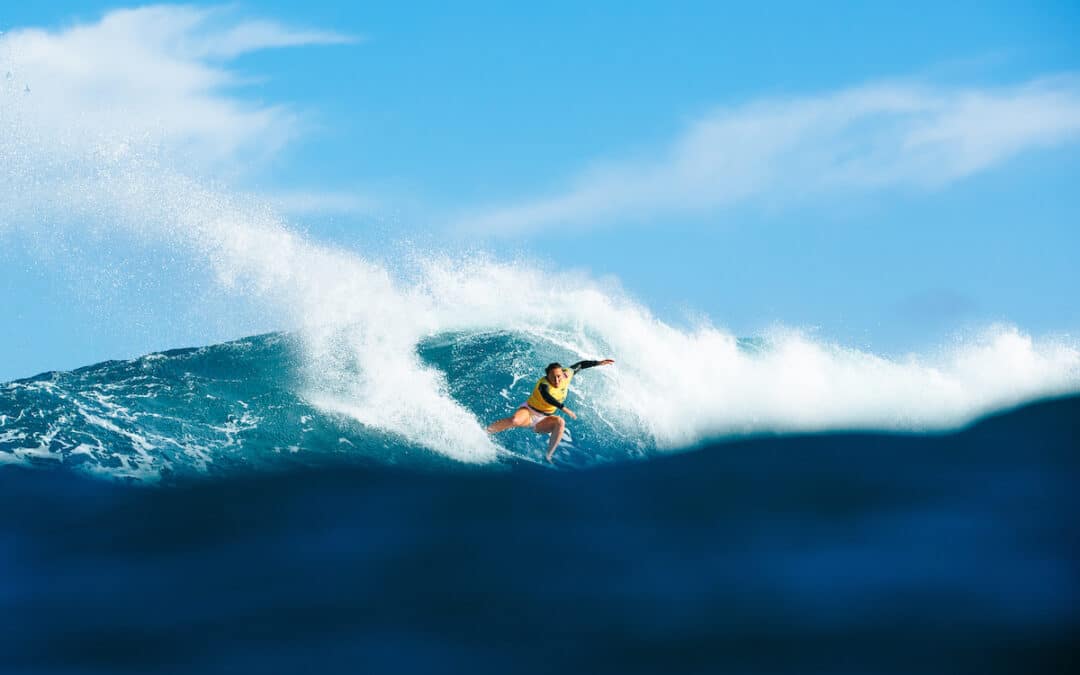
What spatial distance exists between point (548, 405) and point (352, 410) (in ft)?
23.3

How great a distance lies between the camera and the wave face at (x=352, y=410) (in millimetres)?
18141

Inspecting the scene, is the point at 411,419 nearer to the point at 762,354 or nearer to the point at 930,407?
the point at 762,354

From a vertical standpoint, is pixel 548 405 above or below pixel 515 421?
above

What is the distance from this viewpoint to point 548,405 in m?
13.8

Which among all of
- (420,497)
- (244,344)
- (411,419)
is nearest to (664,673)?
(420,497)

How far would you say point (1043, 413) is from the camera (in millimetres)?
21562

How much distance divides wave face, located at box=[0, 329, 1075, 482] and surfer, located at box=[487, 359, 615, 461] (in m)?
3.80

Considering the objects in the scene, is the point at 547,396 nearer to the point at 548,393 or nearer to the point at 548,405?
the point at 548,393

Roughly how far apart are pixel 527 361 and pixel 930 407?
8876mm

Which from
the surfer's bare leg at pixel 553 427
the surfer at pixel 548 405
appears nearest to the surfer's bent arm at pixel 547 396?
the surfer at pixel 548 405

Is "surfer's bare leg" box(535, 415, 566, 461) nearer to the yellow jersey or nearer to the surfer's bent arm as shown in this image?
the yellow jersey

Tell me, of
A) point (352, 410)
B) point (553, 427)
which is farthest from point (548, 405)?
point (352, 410)

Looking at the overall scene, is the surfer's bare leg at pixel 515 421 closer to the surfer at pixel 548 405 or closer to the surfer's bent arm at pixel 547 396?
the surfer at pixel 548 405

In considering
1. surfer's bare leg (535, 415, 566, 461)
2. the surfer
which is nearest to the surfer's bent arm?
the surfer
